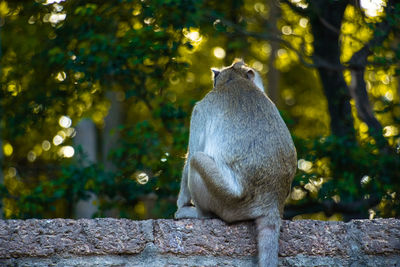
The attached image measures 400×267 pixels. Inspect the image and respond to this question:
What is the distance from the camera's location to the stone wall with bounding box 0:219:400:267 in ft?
10.2

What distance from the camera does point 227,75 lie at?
15.8ft

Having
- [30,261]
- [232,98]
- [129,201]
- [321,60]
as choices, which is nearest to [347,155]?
[321,60]

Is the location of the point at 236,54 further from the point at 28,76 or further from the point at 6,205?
the point at 6,205

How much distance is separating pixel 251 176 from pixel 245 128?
36cm

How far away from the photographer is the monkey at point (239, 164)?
3775 millimetres

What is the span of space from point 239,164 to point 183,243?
791 mm

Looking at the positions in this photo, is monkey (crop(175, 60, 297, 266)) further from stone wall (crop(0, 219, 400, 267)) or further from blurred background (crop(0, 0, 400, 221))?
blurred background (crop(0, 0, 400, 221))

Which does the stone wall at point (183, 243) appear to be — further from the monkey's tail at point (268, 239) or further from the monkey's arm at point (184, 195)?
the monkey's arm at point (184, 195)

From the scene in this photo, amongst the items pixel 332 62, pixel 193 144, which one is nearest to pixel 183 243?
pixel 193 144

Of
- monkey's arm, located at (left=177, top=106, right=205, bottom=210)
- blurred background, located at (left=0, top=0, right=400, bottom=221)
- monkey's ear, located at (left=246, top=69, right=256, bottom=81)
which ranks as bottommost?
blurred background, located at (left=0, top=0, right=400, bottom=221)

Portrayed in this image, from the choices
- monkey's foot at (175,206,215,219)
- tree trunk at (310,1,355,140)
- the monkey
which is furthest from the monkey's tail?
tree trunk at (310,1,355,140)

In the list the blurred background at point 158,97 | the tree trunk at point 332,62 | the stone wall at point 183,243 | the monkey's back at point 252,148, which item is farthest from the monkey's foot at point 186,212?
the tree trunk at point 332,62

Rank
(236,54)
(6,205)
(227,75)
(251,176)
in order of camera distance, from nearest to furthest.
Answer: (251,176) → (227,75) → (6,205) → (236,54)

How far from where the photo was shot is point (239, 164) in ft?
12.8
